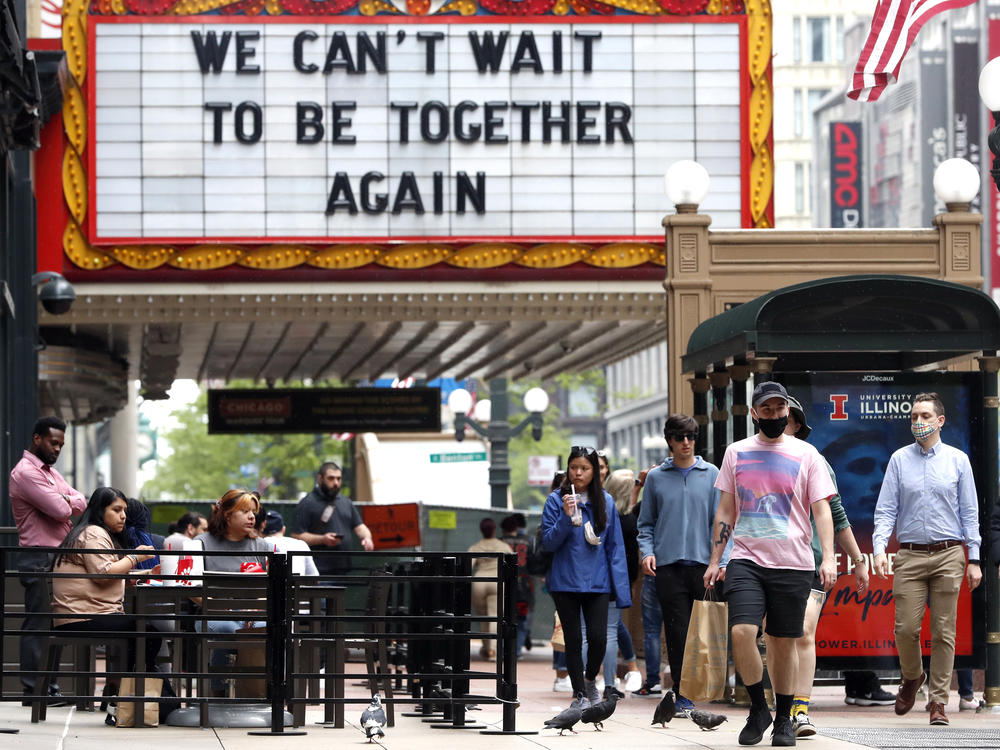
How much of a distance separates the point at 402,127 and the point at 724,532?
11.8 meters

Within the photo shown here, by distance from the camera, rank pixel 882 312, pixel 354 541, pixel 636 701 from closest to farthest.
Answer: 1. pixel 882 312
2. pixel 636 701
3. pixel 354 541

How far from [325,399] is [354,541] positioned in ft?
23.0

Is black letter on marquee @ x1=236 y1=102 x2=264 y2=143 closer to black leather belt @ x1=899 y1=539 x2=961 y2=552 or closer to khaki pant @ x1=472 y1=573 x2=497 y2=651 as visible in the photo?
khaki pant @ x1=472 y1=573 x2=497 y2=651

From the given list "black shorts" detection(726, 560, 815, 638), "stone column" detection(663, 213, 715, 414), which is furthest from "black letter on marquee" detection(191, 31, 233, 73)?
"black shorts" detection(726, 560, 815, 638)

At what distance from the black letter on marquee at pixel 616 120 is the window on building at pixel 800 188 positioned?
73893mm

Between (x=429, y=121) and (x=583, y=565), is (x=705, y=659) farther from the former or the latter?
(x=429, y=121)

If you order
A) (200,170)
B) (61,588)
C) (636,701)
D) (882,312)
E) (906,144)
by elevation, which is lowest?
(636,701)

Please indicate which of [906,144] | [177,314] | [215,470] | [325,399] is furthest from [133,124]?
[906,144]

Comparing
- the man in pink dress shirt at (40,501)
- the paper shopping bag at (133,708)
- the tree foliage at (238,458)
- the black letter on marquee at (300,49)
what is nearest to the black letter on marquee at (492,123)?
the black letter on marquee at (300,49)

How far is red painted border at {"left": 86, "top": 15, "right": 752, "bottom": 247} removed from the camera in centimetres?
2083

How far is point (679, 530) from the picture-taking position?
11906 millimetres

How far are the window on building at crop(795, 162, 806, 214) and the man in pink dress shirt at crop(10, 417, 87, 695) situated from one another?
83.9 metres

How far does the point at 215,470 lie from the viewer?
65.1 meters

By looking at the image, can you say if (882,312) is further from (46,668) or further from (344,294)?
(344,294)
